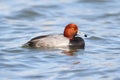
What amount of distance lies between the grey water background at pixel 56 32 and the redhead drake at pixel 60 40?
18cm

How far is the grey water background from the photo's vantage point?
10859 mm

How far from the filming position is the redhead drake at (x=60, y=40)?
12969mm

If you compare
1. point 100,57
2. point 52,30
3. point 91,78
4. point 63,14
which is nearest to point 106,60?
point 100,57

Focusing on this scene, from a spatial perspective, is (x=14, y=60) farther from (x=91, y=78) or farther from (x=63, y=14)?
(x=63, y=14)

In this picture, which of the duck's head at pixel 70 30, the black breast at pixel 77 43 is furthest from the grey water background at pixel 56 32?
the duck's head at pixel 70 30

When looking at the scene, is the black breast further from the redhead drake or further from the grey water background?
the grey water background

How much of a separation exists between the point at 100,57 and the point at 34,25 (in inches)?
173

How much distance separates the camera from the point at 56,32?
1518cm

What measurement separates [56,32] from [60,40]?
217 centimetres

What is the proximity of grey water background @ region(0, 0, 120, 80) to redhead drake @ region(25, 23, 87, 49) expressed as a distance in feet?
0.58

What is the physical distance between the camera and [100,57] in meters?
12.3

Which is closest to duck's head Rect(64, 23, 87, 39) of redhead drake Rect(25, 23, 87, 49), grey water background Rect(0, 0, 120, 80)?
redhead drake Rect(25, 23, 87, 49)

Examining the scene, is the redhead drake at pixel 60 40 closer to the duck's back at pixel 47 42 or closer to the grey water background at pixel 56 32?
the duck's back at pixel 47 42

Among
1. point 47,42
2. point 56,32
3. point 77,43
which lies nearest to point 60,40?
point 47,42
